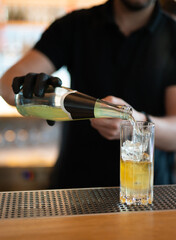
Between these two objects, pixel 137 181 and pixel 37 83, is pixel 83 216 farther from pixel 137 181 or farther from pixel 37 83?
pixel 37 83

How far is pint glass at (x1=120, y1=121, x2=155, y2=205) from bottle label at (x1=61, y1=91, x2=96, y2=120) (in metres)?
0.10

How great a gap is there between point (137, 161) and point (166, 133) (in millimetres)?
611

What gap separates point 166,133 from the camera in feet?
5.56

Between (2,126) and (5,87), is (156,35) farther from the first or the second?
(2,126)

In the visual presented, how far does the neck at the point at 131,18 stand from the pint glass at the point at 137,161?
883 mm

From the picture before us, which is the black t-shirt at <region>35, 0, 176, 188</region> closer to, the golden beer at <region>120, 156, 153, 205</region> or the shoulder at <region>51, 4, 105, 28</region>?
the shoulder at <region>51, 4, 105, 28</region>

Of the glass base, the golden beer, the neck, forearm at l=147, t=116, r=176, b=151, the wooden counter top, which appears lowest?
the wooden counter top

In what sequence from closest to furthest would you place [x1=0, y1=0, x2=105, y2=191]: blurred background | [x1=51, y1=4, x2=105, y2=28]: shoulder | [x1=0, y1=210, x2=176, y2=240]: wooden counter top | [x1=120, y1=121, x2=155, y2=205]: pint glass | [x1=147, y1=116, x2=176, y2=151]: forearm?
[x1=0, y1=210, x2=176, y2=240]: wooden counter top < [x1=120, y1=121, x2=155, y2=205]: pint glass < [x1=147, y1=116, x2=176, y2=151]: forearm < [x1=51, y1=4, x2=105, y2=28]: shoulder < [x1=0, y1=0, x2=105, y2=191]: blurred background

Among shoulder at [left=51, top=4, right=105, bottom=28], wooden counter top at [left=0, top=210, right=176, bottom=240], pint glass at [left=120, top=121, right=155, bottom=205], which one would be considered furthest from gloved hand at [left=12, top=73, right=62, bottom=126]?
shoulder at [left=51, top=4, right=105, bottom=28]

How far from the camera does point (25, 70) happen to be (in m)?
1.89

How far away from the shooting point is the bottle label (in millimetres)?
1150

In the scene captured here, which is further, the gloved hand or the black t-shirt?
the black t-shirt

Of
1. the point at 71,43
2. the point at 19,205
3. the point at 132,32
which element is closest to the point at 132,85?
the point at 132,32

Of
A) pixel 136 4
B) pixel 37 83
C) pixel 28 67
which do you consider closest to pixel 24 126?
pixel 28 67
